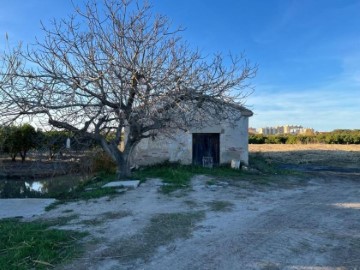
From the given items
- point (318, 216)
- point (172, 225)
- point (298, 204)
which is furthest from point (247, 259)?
Result: point (298, 204)

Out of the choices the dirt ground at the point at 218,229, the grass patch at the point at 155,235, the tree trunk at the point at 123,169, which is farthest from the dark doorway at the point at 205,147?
the grass patch at the point at 155,235

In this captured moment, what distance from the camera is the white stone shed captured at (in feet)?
Result: 51.3

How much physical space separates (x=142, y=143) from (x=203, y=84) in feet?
21.4

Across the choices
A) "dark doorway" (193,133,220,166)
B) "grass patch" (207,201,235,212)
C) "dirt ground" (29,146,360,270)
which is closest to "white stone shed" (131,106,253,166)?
"dark doorway" (193,133,220,166)

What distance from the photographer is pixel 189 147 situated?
15.7 meters

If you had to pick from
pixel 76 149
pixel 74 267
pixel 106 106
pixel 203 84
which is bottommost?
pixel 74 267

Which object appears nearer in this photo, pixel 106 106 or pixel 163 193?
pixel 163 193

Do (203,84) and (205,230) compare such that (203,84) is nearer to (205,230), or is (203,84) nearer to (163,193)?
(163,193)

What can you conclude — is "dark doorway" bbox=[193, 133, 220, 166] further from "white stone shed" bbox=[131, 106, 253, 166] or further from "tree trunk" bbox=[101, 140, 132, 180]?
"tree trunk" bbox=[101, 140, 132, 180]

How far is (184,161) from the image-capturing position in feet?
51.3

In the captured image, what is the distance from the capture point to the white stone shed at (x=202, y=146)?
15641 millimetres

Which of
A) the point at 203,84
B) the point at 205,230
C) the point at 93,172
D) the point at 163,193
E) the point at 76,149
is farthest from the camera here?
the point at 93,172

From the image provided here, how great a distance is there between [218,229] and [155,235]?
41.9 inches

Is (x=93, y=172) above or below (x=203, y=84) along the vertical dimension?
below
